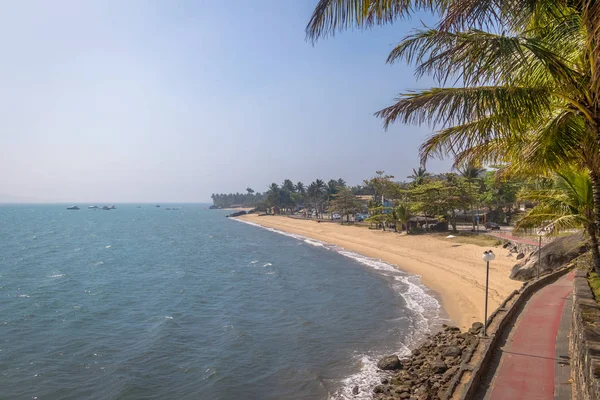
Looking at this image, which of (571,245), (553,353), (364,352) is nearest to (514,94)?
(553,353)

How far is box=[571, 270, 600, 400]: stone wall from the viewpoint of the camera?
167 inches

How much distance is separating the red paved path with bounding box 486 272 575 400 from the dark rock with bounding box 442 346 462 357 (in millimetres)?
2105

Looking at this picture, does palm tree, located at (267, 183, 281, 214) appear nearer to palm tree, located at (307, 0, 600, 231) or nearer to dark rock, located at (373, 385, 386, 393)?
dark rock, located at (373, 385, 386, 393)

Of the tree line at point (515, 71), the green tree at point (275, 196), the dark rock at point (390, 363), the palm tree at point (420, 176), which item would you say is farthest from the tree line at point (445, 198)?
the green tree at point (275, 196)

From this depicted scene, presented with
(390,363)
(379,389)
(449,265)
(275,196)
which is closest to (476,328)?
(390,363)

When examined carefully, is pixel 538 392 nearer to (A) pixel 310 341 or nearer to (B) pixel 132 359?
(A) pixel 310 341

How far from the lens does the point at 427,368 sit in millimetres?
11992

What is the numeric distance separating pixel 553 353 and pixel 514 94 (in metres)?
7.32

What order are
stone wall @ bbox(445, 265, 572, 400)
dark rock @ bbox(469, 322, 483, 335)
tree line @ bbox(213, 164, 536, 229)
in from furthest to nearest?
tree line @ bbox(213, 164, 536, 229) < dark rock @ bbox(469, 322, 483, 335) < stone wall @ bbox(445, 265, 572, 400)

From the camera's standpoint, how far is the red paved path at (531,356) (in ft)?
24.5

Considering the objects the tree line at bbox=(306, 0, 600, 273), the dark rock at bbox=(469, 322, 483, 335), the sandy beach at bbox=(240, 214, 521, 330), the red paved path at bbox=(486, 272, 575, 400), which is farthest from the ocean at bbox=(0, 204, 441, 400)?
the tree line at bbox=(306, 0, 600, 273)

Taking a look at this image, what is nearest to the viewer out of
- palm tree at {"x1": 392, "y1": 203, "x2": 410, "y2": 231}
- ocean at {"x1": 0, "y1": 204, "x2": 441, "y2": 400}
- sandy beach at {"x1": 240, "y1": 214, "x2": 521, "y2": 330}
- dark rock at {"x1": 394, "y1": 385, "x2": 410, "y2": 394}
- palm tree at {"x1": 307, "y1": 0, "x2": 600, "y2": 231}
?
palm tree at {"x1": 307, "y1": 0, "x2": 600, "y2": 231}

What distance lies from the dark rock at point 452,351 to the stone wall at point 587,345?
15.5 ft

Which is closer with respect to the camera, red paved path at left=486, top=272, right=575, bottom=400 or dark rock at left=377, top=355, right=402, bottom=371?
red paved path at left=486, top=272, right=575, bottom=400
